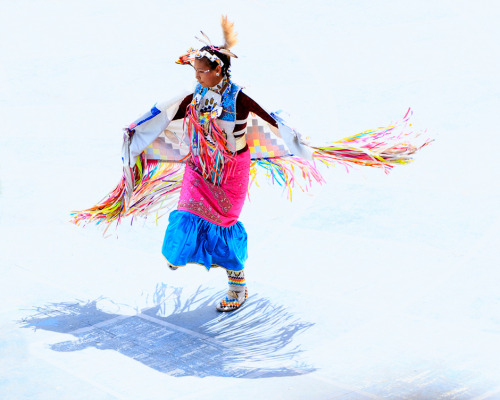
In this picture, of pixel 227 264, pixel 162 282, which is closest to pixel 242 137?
pixel 227 264

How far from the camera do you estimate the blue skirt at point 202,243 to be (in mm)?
4523

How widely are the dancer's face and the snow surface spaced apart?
0.25m

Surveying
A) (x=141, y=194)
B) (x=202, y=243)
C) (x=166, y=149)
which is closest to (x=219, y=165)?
(x=202, y=243)

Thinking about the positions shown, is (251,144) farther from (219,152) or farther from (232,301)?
(232,301)

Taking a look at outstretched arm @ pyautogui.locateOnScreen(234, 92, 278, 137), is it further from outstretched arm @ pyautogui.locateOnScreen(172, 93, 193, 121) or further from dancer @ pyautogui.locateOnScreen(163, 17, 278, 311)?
outstretched arm @ pyautogui.locateOnScreen(172, 93, 193, 121)

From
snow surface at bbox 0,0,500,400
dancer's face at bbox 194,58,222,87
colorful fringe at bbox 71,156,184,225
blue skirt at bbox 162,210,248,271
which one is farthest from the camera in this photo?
colorful fringe at bbox 71,156,184,225

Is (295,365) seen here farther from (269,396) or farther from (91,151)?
Result: (91,151)

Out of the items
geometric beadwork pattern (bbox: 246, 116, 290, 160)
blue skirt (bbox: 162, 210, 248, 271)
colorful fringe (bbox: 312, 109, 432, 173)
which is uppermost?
geometric beadwork pattern (bbox: 246, 116, 290, 160)

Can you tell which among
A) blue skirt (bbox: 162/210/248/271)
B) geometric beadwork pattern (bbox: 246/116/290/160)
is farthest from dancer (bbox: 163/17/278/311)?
geometric beadwork pattern (bbox: 246/116/290/160)

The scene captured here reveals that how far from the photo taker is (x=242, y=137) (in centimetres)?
464

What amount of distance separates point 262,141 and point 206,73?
2.12 ft

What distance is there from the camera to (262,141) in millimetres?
4879

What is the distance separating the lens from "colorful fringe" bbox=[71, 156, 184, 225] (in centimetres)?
495

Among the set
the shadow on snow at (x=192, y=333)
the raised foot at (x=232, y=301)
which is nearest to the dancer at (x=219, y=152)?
the raised foot at (x=232, y=301)
